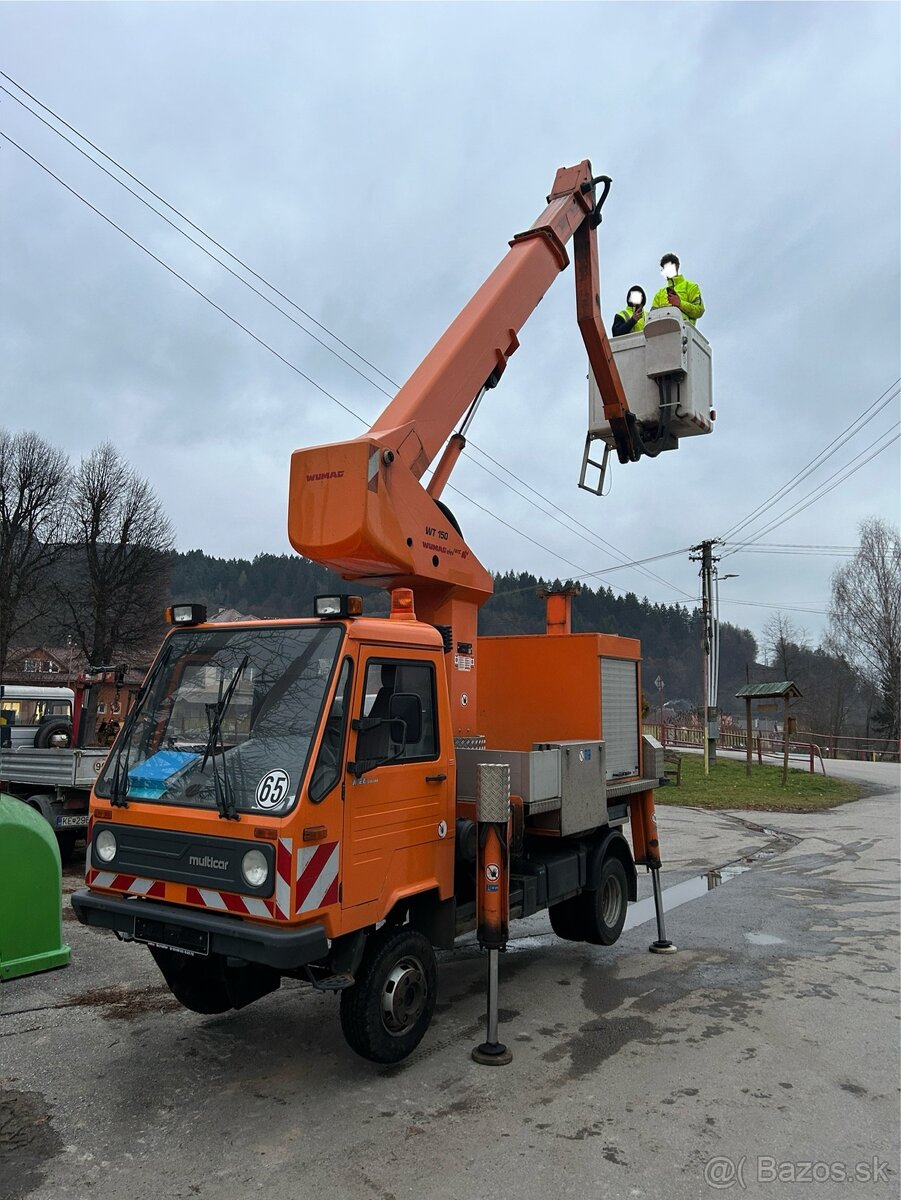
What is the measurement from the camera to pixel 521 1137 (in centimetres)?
396

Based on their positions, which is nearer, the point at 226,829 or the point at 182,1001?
the point at 226,829

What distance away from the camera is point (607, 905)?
719 centimetres

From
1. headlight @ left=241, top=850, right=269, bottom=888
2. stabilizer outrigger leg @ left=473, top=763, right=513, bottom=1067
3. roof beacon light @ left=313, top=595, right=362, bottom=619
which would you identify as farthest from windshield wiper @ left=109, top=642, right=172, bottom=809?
stabilizer outrigger leg @ left=473, top=763, right=513, bottom=1067

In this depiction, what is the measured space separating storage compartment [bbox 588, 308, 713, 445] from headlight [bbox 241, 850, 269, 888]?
662 cm

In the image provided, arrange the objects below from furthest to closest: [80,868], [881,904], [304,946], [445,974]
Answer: [80,868] → [881,904] → [445,974] → [304,946]

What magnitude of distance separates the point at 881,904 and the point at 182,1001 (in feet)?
25.5

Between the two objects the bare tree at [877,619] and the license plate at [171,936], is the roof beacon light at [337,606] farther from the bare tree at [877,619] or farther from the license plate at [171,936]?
the bare tree at [877,619]

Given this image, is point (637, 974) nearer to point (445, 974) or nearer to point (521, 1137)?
point (445, 974)

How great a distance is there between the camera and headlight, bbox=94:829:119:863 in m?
4.62

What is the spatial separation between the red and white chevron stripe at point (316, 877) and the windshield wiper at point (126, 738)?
1.25 metres

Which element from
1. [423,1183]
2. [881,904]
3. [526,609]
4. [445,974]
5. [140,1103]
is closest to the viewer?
[423,1183]

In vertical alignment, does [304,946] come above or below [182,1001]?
above

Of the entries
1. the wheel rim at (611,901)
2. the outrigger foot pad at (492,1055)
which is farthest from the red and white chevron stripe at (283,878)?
the wheel rim at (611,901)

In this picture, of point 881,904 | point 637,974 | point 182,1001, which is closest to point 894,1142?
point 637,974
